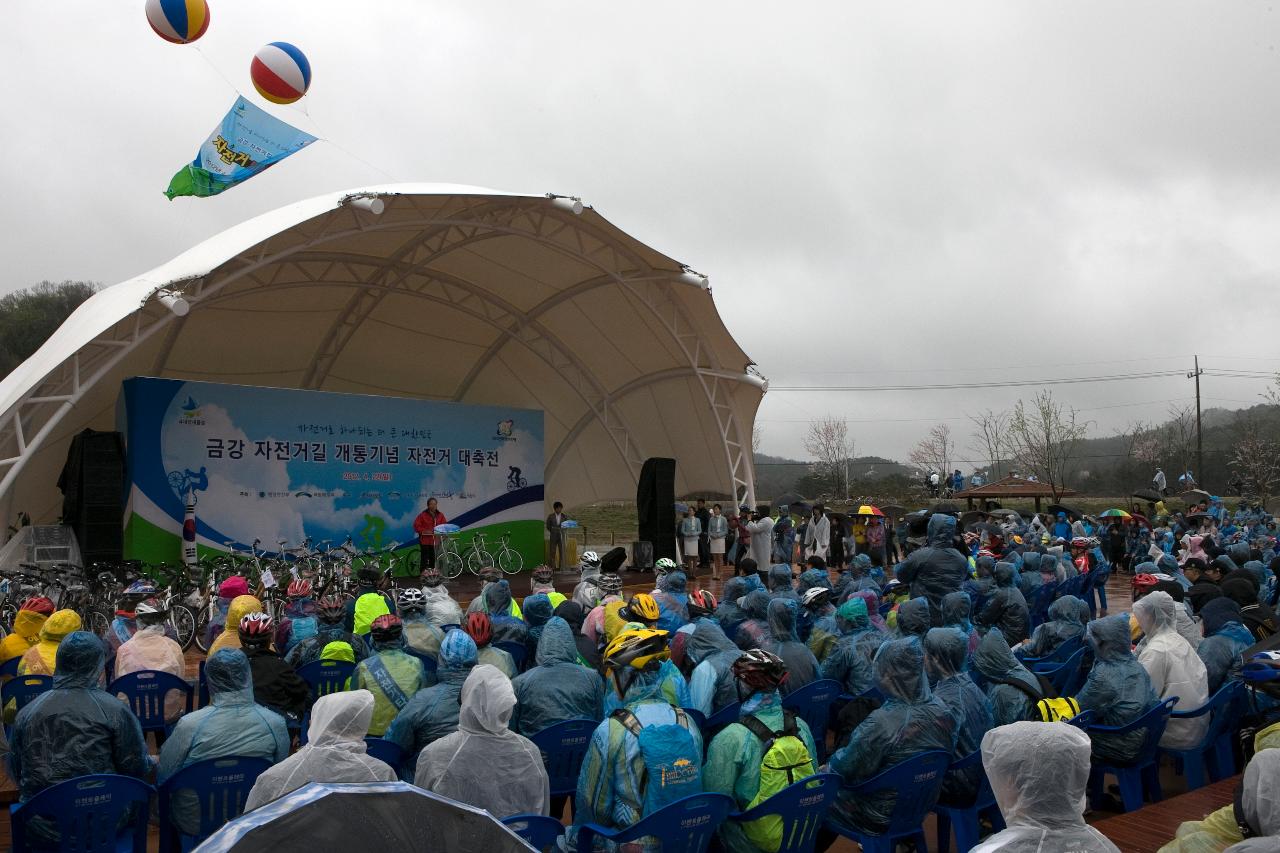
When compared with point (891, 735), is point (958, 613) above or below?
above

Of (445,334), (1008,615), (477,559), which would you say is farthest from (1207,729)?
(445,334)

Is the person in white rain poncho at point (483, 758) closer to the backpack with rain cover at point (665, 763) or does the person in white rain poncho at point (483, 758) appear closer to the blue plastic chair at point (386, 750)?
the backpack with rain cover at point (665, 763)

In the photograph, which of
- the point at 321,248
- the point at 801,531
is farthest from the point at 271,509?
the point at 801,531

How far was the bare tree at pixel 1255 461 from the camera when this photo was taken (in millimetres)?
38516

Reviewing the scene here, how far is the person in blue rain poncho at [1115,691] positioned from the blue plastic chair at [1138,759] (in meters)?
0.04

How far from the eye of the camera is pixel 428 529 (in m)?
17.1

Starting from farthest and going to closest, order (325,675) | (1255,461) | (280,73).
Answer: (1255,461) → (280,73) → (325,675)

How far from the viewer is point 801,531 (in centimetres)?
1936

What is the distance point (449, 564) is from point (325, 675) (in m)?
12.6

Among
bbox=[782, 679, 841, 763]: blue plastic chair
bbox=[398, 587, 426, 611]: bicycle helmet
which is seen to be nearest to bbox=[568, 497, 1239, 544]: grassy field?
bbox=[398, 587, 426, 611]: bicycle helmet

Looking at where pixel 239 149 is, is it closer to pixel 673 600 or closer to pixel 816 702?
pixel 673 600

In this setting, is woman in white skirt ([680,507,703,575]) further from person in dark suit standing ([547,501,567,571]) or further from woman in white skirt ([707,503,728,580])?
person in dark suit standing ([547,501,567,571])

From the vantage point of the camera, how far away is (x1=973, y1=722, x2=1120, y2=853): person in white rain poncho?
2.23 m

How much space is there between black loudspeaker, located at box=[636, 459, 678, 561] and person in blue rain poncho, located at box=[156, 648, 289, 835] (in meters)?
15.4
